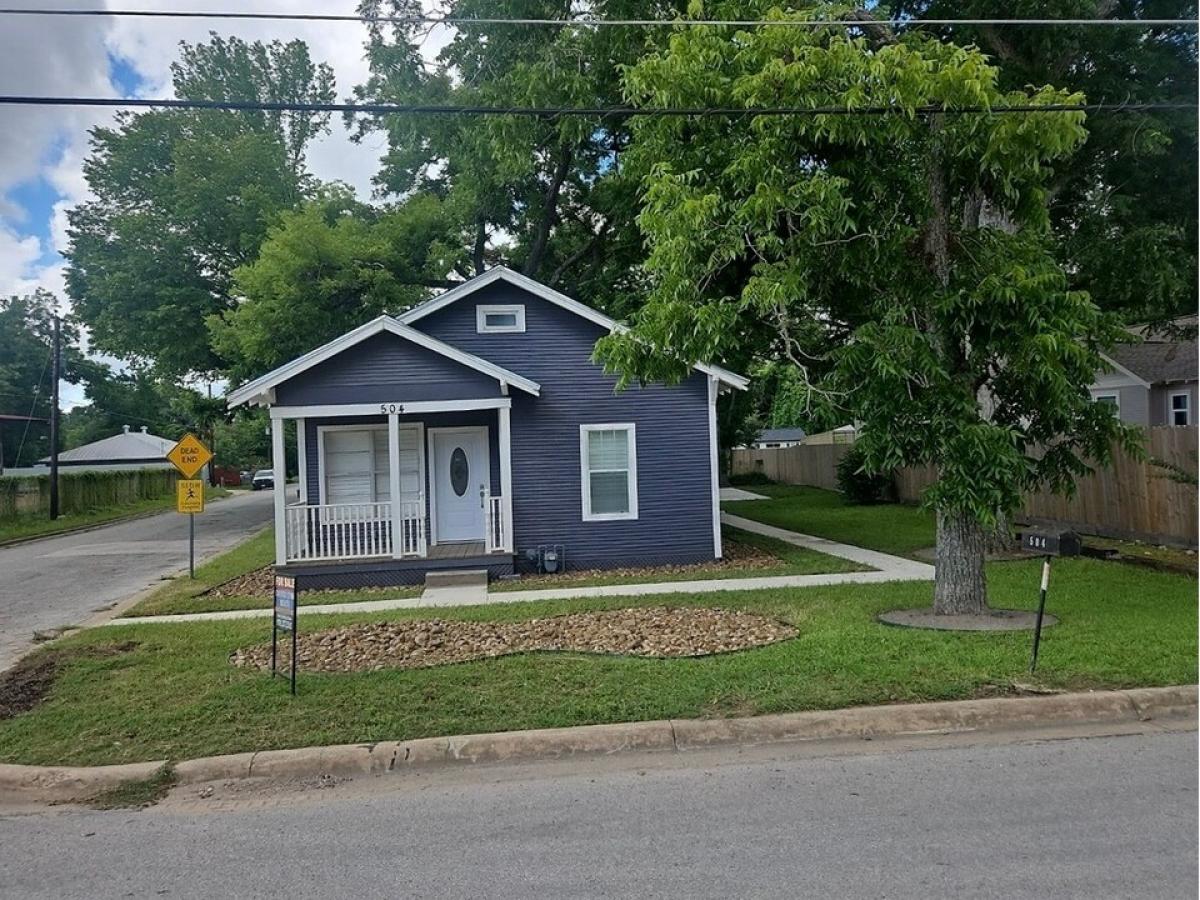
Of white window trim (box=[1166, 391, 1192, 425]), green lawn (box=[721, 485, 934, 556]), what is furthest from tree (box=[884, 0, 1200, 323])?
white window trim (box=[1166, 391, 1192, 425])

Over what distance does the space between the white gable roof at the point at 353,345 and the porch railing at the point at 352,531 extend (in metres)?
1.86

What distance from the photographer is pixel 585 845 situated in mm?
4082

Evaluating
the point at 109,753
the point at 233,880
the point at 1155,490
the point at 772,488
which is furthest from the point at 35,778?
the point at 772,488

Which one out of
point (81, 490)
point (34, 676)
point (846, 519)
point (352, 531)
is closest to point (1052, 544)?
point (34, 676)

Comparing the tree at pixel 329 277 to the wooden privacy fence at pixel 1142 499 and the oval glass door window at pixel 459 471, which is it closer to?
the oval glass door window at pixel 459 471

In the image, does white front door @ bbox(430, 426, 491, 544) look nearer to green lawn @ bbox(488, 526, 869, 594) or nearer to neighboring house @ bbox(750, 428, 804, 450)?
green lawn @ bbox(488, 526, 869, 594)

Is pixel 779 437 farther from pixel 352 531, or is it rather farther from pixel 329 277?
pixel 352 531

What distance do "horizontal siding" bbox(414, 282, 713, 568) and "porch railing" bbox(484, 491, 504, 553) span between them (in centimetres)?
31

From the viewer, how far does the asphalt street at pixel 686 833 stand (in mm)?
3674

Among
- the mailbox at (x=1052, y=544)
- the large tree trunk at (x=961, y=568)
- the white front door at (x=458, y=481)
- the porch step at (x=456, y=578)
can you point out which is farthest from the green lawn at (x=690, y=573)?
the mailbox at (x=1052, y=544)

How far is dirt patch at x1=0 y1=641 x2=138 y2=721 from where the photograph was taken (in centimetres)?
666

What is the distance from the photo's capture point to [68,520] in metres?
32.8

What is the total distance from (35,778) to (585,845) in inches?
139

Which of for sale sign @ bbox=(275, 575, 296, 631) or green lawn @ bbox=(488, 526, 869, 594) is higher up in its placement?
for sale sign @ bbox=(275, 575, 296, 631)
